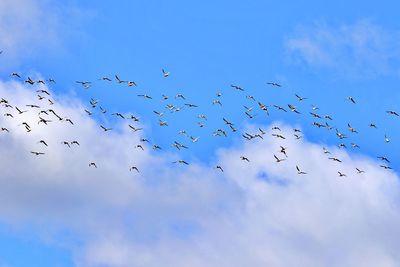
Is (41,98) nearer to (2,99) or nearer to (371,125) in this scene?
(2,99)

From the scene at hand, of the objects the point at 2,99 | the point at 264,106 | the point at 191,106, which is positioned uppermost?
the point at 264,106

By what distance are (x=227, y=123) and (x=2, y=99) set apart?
45424mm

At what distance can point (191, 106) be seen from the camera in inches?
6924

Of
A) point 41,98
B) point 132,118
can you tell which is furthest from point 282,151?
point 41,98

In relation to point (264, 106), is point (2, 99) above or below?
below

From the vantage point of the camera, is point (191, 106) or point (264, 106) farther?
point (264, 106)

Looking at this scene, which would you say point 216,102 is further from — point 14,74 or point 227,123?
point 14,74

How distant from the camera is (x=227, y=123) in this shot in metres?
183

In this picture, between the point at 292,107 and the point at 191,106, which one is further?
the point at 292,107

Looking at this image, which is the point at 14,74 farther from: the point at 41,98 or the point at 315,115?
the point at 315,115

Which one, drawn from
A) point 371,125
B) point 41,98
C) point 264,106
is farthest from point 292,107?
point 41,98

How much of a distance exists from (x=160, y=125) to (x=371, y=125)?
41.8 meters

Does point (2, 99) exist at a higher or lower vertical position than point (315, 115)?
lower

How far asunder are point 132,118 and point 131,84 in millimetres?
8237
